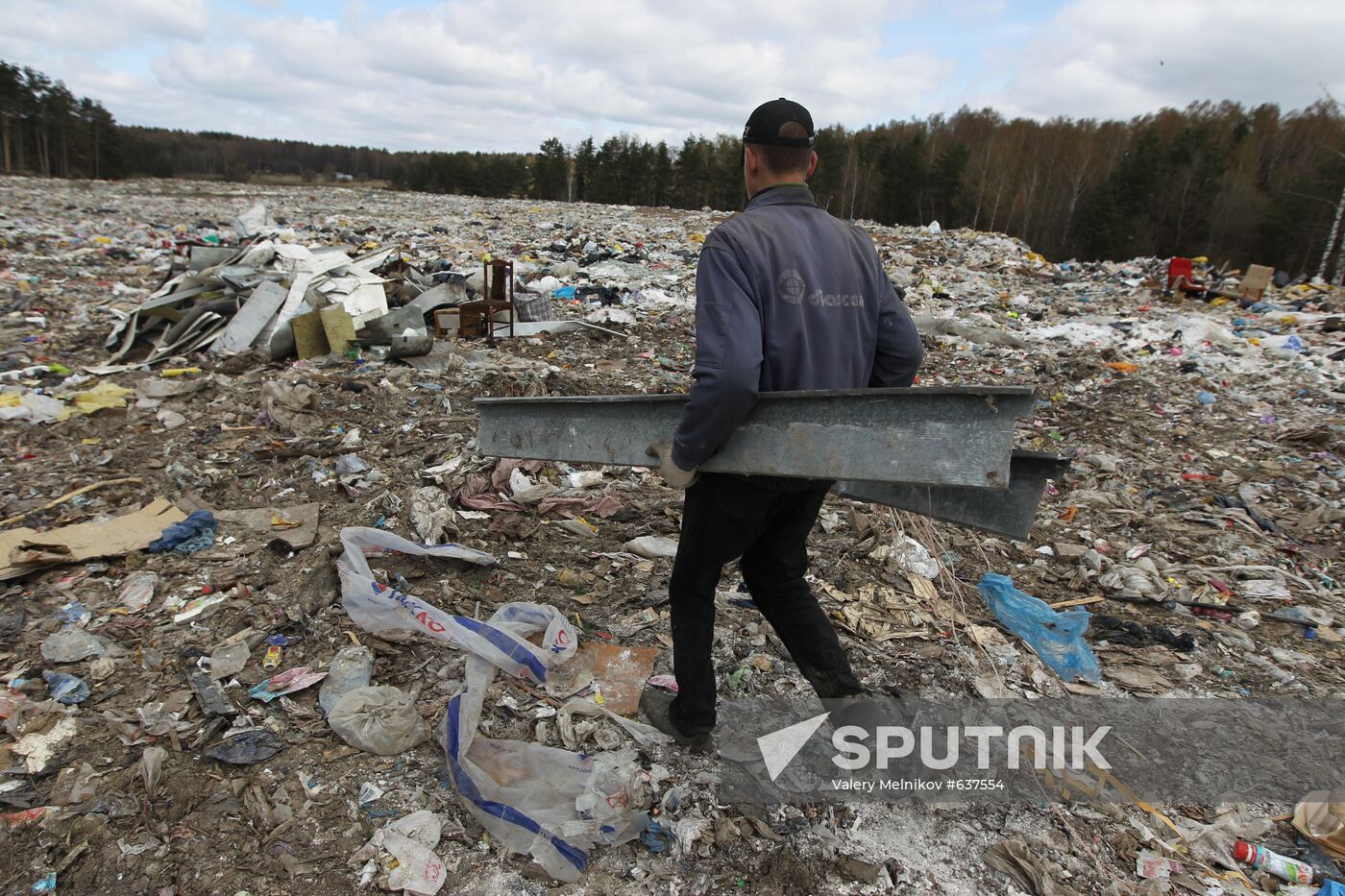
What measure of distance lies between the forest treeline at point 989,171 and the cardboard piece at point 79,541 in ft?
106

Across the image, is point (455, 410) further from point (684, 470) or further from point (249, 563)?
point (684, 470)

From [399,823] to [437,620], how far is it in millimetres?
699

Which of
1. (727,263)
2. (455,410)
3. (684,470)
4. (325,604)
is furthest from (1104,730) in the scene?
(455,410)

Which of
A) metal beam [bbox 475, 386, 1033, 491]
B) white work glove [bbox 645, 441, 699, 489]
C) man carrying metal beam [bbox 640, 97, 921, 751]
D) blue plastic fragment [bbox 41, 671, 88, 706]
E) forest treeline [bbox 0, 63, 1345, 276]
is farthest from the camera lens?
forest treeline [bbox 0, 63, 1345, 276]

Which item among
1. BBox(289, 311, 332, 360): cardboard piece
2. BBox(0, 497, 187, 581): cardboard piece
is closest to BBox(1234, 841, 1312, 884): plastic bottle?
BBox(0, 497, 187, 581): cardboard piece

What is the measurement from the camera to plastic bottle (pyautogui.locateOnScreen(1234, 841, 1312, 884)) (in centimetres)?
181

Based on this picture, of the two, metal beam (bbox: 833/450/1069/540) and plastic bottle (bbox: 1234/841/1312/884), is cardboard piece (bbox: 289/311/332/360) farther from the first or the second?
plastic bottle (bbox: 1234/841/1312/884)

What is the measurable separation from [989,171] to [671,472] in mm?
41888

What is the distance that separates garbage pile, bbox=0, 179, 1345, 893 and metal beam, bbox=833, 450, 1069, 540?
0.61 metres

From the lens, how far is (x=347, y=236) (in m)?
11.7

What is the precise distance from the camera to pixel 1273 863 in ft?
6.05

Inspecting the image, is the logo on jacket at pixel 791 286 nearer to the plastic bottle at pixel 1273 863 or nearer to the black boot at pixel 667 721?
the black boot at pixel 667 721

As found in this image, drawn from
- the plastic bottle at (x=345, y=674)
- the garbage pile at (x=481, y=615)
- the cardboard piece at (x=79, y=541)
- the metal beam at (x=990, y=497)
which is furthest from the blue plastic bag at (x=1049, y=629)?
the cardboard piece at (x=79, y=541)

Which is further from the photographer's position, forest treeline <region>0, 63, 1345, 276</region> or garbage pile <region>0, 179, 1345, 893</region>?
forest treeline <region>0, 63, 1345, 276</region>
